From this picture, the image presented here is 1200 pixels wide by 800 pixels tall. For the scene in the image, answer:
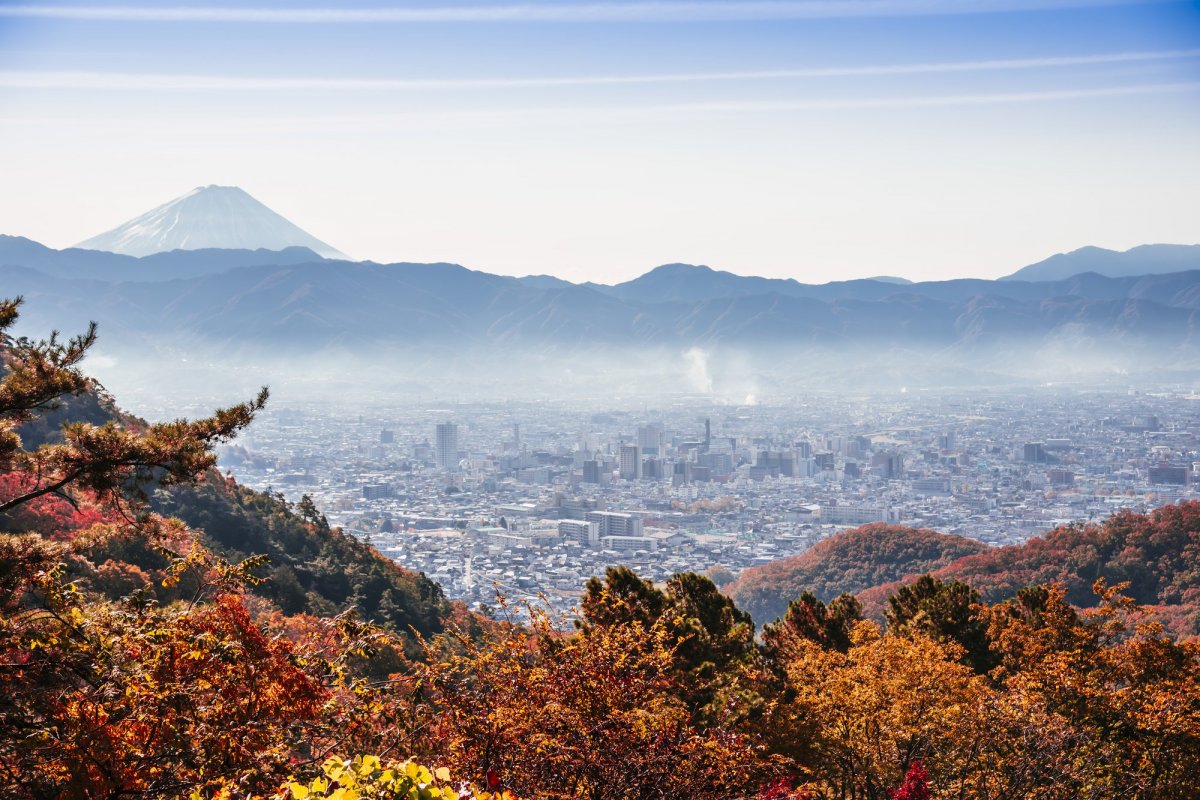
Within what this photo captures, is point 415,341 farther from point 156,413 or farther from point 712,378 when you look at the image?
point 156,413

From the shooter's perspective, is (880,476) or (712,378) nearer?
(880,476)

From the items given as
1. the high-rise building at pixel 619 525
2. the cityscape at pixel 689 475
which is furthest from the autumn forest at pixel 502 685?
the high-rise building at pixel 619 525

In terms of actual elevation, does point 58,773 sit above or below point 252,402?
below

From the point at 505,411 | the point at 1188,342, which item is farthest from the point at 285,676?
the point at 1188,342

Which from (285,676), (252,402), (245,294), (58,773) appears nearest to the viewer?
(58,773)

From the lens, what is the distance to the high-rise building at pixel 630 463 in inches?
4055

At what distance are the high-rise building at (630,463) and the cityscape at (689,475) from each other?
209 mm

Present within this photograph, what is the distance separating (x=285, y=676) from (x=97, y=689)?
1.05m

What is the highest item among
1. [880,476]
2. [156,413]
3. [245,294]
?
[245,294]

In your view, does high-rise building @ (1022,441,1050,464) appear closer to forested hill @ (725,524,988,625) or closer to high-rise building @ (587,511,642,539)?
high-rise building @ (587,511,642,539)

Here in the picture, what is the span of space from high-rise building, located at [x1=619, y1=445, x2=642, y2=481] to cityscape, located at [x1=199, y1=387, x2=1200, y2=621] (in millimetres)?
209

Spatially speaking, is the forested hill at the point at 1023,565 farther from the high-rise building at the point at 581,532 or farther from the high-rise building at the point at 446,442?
the high-rise building at the point at 446,442

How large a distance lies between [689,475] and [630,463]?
696 centimetres

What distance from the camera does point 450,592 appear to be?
4434 centimetres
